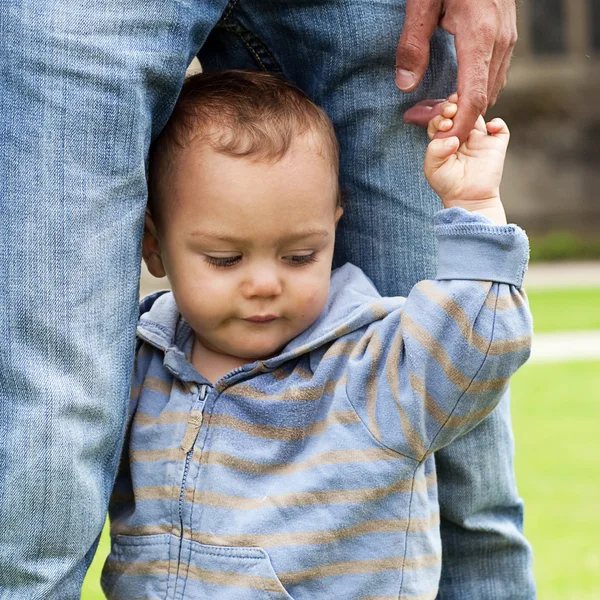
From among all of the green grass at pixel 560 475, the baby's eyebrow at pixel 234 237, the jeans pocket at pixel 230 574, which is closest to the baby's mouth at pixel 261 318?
the baby's eyebrow at pixel 234 237

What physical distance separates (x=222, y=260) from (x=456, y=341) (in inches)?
16.7

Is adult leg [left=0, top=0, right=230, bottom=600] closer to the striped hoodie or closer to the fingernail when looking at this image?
the striped hoodie

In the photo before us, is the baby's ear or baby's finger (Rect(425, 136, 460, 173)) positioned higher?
baby's finger (Rect(425, 136, 460, 173))

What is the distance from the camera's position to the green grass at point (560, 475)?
3.09 m

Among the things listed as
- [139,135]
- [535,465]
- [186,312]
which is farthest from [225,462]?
[535,465]

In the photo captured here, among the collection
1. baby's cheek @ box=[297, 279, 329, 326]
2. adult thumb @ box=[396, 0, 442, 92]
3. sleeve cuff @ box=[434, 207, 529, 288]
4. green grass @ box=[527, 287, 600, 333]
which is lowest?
green grass @ box=[527, 287, 600, 333]

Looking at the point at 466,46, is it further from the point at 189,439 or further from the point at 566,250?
the point at 566,250

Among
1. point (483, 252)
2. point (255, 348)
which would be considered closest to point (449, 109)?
point (483, 252)

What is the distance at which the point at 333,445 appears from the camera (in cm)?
175

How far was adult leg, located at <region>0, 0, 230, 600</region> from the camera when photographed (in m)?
1.56

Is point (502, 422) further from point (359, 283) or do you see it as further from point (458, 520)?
point (359, 283)

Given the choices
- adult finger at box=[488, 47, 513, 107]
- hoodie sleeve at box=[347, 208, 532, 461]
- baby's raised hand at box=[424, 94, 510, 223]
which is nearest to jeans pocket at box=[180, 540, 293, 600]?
hoodie sleeve at box=[347, 208, 532, 461]

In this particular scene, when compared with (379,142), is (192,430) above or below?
below

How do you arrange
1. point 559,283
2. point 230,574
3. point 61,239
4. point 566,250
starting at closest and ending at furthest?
point 61,239 → point 230,574 → point 559,283 → point 566,250
